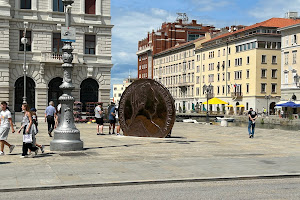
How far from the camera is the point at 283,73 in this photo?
8006 centimetres

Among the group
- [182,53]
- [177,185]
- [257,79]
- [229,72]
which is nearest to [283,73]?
[257,79]

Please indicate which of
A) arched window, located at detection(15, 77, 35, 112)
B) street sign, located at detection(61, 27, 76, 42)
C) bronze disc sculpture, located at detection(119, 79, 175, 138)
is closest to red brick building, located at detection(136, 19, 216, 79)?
arched window, located at detection(15, 77, 35, 112)

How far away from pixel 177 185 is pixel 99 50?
38.2 metres

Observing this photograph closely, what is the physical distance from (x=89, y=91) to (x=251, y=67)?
47.1m

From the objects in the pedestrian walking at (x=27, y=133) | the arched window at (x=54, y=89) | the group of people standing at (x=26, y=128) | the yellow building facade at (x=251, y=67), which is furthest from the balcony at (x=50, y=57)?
the yellow building facade at (x=251, y=67)

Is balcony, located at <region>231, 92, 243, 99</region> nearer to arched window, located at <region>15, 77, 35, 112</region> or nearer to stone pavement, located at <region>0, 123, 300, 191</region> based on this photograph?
arched window, located at <region>15, 77, 35, 112</region>

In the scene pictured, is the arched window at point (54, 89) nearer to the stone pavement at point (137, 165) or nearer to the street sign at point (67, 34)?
the stone pavement at point (137, 165)

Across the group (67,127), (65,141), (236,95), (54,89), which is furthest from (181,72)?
(65,141)

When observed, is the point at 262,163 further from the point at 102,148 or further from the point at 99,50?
the point at 99,50

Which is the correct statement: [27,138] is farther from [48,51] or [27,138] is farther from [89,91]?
[89,91]

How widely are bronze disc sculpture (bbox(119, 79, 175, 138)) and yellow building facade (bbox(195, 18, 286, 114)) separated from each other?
60546 millimetres

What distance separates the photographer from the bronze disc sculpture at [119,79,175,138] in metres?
23.4

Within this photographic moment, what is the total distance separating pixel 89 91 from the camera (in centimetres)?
4747

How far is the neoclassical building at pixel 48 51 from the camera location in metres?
45.0
